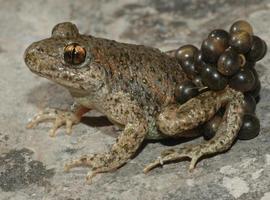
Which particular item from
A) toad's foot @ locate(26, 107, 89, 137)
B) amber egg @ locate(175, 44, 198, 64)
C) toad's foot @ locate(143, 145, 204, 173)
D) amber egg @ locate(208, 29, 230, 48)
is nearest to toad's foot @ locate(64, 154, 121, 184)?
toad's foot @ locate(143, 145, 204, 173)

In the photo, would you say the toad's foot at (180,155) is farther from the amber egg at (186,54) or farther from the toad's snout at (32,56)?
the toad's snout at (32,56)

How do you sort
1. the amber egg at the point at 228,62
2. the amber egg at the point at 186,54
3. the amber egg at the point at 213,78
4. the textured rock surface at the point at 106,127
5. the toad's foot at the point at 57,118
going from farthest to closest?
1. the toad's foot at the point at 57,118
2. the amber egg at the point at 186,54
3. the amber egg at the point at 213,78
4. the amber egg at the point at 228,62
5. the textured rock surface at the point at 106,127

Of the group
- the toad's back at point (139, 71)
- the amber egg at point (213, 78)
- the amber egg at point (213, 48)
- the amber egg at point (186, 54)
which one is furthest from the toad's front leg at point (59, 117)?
the amber egg at point (213, 48)

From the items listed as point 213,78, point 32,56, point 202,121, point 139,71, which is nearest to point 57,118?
point 32,56

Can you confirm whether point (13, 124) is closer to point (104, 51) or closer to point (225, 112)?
point (104, 51)

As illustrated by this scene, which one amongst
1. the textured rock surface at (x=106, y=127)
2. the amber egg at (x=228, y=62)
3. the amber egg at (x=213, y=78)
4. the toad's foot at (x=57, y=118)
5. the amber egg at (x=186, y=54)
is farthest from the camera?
the toad's foot at (x=57, y=118)

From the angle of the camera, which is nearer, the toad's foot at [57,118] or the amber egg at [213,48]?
the amber egg at [213,48]

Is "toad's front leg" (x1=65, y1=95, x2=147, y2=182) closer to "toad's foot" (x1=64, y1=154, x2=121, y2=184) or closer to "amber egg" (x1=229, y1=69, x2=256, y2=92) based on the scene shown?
"toad's foot" (x1=64, y1=154, x2=121, y2=184)
